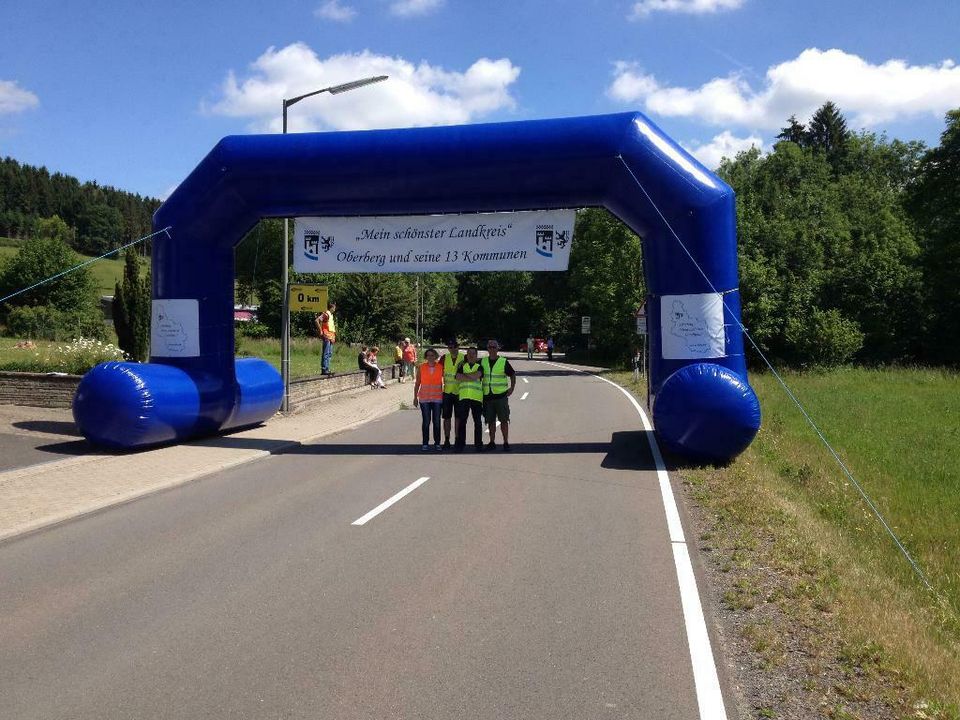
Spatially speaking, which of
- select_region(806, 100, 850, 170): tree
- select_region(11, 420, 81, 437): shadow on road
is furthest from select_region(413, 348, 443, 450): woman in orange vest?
select_region(806, 100, 850, 170): tree

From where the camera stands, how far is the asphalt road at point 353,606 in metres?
4.20

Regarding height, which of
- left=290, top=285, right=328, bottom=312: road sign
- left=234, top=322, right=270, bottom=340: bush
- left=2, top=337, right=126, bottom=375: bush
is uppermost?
left=290, top=285, right=328, bottom=312: road sign

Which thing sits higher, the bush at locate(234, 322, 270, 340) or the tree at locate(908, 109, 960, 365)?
the tree at locate(908, 109, 960, 365)

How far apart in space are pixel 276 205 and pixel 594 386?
1824 centimetres

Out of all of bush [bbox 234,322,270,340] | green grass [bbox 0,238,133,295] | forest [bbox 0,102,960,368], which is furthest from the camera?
green grass [bbox 0,238,133,295]

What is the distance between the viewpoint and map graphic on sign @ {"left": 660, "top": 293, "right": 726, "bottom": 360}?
1159 cm

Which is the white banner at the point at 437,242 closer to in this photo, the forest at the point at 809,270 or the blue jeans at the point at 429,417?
the blue jeans at the point at 429,417

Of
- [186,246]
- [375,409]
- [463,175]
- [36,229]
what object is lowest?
[375,409]

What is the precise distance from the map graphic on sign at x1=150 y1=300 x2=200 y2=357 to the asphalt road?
4030 millimetres

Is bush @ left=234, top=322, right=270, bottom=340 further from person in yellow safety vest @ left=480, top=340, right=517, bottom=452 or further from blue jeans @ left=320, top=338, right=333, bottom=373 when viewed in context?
person in yellow safety vest @ left=480, top=340, right=517, bottom=452

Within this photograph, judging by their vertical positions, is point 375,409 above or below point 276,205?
below

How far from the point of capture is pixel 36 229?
103m

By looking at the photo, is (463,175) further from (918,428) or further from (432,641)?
(918,428)

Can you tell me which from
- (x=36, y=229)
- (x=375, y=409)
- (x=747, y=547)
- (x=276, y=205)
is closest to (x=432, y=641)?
(x=747, y=547)
